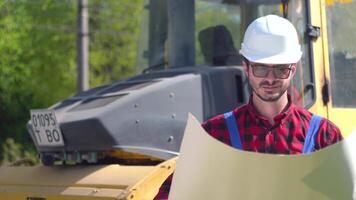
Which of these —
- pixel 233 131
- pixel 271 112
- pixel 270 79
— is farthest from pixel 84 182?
pixel 270 79

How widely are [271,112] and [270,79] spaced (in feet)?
0.54

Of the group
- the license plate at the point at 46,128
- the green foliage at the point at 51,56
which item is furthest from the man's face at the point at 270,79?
the green foliage at the point at 51,56

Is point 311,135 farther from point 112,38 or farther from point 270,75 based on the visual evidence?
point 112,38

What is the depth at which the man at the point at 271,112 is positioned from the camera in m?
3.17

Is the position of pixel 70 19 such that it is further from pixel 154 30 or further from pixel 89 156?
pixel 89 156

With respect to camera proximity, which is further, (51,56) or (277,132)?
(51,56)

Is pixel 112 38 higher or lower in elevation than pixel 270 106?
lower

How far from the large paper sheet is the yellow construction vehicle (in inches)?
67.2

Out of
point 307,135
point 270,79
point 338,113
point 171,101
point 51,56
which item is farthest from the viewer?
point 51,56

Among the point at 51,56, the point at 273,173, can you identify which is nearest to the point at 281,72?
the point at 273,173

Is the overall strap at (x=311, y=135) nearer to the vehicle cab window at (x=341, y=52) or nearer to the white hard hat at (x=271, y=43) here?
the white hard hat at (x=271, y=43)

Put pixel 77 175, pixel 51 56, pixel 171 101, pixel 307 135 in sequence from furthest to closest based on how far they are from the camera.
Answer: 1. pixel 51 56
2. pixel 171 101
3. pixel 77 175
4. pixel 307 135

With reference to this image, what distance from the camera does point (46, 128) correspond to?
5371 millimetres

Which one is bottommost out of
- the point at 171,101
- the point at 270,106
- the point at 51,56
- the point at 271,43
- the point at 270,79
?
the point at 51,56
